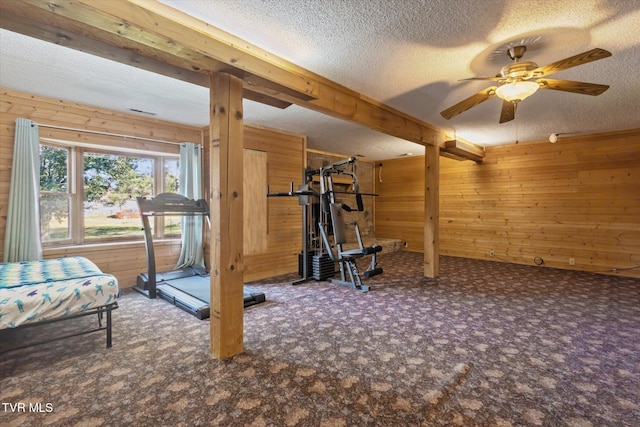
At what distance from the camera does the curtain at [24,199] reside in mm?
3350

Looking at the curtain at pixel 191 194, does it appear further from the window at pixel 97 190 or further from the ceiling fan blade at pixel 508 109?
the ceiling fan blade at pixel 508 109

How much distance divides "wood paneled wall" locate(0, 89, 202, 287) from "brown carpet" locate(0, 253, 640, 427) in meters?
0.85

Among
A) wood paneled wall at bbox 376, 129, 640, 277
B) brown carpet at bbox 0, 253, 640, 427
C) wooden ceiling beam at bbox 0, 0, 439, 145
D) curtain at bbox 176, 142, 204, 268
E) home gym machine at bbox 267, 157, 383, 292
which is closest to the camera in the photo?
wooden ceiling beam at bbox 0, 0, 439, 145

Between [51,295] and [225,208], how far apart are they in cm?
142

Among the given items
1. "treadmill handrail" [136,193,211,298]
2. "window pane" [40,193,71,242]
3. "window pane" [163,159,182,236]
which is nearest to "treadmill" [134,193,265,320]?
"treadmill handrail" [136,193,211,298]

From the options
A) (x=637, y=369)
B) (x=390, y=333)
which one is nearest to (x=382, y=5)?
(x=390, y=333)

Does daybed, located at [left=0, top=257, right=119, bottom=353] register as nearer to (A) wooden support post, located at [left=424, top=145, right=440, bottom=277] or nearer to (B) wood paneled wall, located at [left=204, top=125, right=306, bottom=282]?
(B) wood paneled wall, located at [left=204, top=125, right=306, bottom=282]

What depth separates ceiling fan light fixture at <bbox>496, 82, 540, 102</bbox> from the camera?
8.02 ft

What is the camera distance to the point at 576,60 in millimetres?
2088

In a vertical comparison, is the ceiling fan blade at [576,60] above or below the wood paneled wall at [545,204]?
above

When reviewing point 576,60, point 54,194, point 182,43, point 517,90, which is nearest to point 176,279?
point 54,194

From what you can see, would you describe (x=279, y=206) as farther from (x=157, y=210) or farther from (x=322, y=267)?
(x=157, y=210)

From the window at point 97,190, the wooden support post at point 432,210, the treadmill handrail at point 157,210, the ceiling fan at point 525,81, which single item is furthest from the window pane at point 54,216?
the wooden support post at point 432,210

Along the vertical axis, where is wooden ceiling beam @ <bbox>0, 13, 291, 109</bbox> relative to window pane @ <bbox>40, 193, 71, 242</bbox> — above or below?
above
